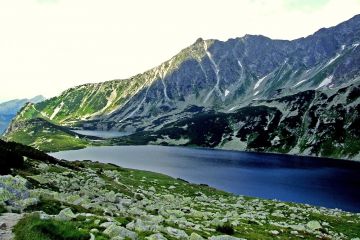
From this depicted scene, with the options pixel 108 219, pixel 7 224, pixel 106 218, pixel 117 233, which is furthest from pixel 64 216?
pixel 117 233

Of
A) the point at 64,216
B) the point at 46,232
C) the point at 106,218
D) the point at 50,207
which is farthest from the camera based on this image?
the point at 50,207

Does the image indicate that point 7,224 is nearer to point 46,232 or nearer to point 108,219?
point 46,232

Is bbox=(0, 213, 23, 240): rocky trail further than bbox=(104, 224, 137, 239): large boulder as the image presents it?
No

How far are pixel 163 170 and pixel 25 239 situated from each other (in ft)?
559

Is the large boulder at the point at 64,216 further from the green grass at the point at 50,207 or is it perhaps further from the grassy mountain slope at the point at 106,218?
the green grass at the point at 50,207

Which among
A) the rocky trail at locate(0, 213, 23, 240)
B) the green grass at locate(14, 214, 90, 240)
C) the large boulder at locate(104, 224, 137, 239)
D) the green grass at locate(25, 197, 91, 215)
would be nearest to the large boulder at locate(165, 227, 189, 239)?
the large boulder at locate(104, 224, 137, 239)

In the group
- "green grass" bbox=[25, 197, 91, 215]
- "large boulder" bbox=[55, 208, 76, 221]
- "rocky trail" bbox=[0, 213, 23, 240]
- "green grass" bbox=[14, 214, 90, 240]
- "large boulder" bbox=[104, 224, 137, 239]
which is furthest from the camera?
"green grass" bbox=[25, 197, 91, 215]

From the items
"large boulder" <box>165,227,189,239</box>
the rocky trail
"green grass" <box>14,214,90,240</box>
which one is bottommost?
"large boulder" <box>165,227,189,239</box>

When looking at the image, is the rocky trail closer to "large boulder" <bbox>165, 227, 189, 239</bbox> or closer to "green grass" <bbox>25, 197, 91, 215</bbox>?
"green grass" <bbox>25, 197, 91, 215</bbox>

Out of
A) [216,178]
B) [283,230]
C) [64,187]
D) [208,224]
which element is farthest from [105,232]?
[216,178]

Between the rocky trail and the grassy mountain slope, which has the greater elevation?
the rocky trail

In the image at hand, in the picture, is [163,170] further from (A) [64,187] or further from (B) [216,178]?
(A) [64,187]

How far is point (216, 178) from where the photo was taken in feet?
558

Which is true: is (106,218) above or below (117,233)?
below
